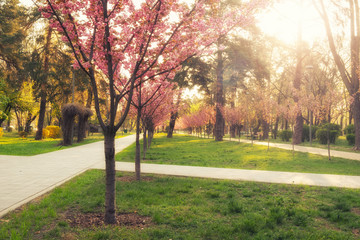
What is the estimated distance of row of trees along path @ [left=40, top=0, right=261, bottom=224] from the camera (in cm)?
453

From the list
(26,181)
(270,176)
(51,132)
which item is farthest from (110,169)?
(51,132)

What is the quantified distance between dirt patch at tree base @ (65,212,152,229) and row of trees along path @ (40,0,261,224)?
20 cm

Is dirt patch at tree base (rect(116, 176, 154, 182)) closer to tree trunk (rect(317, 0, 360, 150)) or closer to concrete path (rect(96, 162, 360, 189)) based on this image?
concrete path (rect(96, 162, 360, 189))

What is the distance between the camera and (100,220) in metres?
4.76

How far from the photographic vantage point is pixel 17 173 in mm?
8656

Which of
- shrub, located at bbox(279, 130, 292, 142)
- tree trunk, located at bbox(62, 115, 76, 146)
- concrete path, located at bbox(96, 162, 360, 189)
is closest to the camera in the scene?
concrete path, located at bbox(96, 162, 360, 189)

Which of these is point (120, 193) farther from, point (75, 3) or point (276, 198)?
point (75, 3)

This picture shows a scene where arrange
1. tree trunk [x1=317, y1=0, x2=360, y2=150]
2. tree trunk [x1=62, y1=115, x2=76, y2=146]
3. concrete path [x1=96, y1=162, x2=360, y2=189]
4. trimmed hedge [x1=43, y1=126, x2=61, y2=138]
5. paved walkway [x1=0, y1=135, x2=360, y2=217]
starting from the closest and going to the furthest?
paved walkway [x1=0, y1=135, x2=360, y2=217], concrete path [x1=96, y1=162, x2=360, y2=189], tree trunk [x1=317, y1=0, x2=360, y2=150], tree trunk [x1=62, y1=115, x2=76, y2=146], trimmed hedge [x1=43, y1=126, x2=61, y2=138]

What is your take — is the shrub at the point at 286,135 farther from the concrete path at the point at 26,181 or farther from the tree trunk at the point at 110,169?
the tree trunk at the point at 110,169

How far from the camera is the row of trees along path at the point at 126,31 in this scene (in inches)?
178

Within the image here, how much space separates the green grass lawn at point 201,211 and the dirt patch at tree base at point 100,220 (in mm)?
55

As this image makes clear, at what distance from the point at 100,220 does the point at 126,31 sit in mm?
3435

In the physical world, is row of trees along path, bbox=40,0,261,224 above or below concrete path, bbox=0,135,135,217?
above

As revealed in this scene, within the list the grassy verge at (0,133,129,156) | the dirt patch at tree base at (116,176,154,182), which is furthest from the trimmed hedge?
the dirt patch at tree base at (116,176,154,182)
